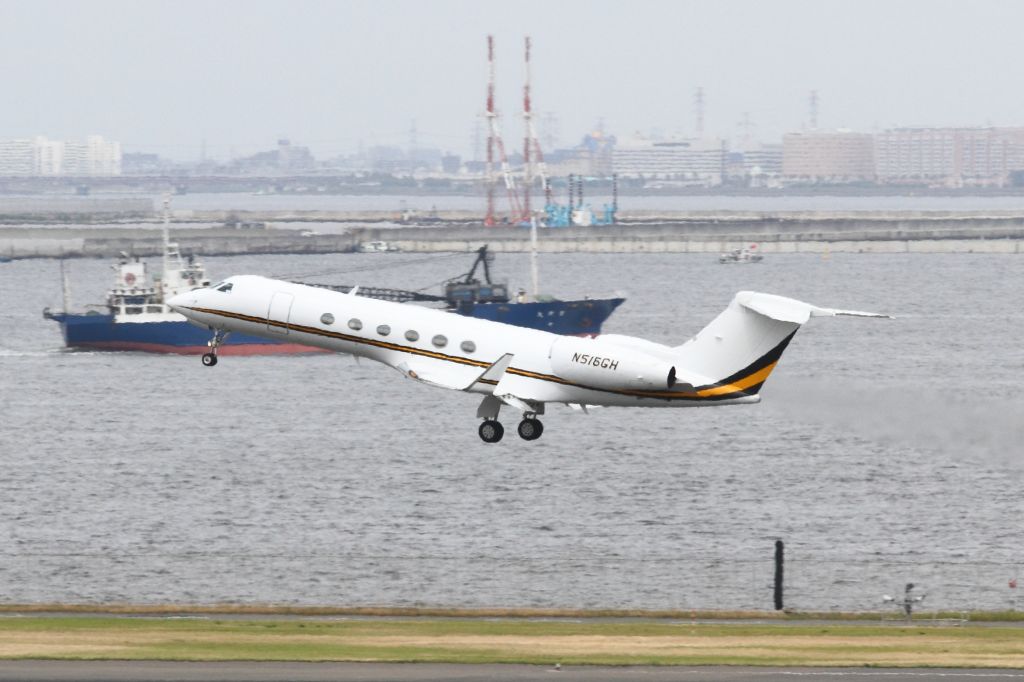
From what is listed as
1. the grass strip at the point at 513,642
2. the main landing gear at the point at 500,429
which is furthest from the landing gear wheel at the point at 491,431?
the grass strip at the point at 513,642

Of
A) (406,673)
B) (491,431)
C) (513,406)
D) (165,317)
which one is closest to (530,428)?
(513,406)

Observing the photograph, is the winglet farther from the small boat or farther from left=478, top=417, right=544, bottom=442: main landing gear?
the small boat

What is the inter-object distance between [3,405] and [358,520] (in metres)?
47.9

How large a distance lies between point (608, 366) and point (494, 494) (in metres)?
34.2

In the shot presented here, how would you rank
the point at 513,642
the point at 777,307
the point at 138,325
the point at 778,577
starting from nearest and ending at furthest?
1. the point at 513,642
2. the point at 777,307
3. the point at 778,577
4. the point at 138,325

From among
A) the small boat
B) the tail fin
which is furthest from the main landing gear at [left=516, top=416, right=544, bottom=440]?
the small boat

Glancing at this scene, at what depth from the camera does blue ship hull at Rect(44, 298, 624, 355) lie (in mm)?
142375

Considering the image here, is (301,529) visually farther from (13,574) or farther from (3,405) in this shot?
(3,405)

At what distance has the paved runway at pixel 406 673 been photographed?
4050 centimetres

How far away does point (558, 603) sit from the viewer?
6131 cm

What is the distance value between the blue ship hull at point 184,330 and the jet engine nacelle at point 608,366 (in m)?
89.3

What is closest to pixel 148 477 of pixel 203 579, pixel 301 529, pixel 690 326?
pixel 301 529

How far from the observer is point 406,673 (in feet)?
136

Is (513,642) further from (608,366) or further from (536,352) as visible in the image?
(536,352)
